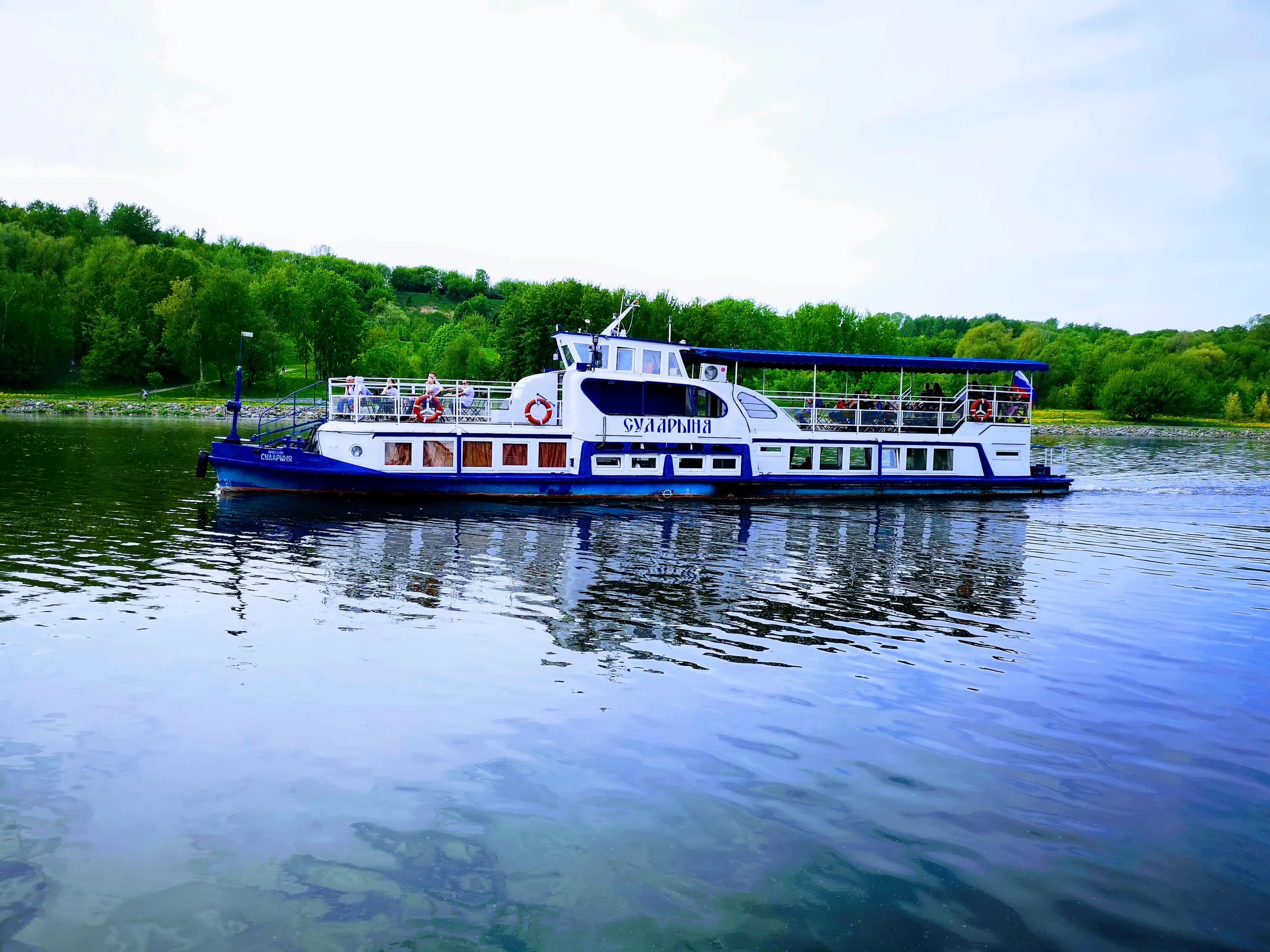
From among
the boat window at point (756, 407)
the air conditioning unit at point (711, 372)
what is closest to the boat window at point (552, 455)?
the air conditioning unit at point (711, 372)

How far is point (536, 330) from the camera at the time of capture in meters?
96.1

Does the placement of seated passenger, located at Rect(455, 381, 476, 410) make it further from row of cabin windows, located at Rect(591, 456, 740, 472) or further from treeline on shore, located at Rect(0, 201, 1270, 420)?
treeline on shore, located at Rect(0, 201, 1270, 420)

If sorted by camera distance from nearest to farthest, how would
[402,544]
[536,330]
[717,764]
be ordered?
1. [717,764]
2. [402,544]
3. [536,330]

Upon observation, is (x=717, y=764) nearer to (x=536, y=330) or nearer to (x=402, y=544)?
(x=402, y=544)

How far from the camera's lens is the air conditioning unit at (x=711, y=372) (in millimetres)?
38656

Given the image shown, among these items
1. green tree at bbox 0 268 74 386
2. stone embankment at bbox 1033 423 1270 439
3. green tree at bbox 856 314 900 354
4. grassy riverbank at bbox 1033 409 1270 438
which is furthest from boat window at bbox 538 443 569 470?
green tree at bbox 0 268 74 386

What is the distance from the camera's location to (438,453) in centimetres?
3481

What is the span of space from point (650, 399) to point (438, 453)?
8852 millimetres

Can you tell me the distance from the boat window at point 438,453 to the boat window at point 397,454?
22.4 inches

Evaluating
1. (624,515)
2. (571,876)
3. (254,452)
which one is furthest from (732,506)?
(571,876)

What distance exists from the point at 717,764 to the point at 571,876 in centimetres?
299

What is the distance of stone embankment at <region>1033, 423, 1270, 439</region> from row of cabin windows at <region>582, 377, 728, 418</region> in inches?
3133

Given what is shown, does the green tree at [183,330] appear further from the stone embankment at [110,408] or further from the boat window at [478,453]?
the boat window at [478,453]

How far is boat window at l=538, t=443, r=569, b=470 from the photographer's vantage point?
117 ft
